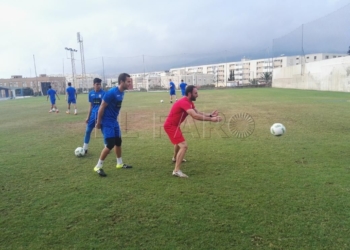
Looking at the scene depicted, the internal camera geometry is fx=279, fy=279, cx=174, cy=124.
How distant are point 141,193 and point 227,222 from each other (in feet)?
5.12

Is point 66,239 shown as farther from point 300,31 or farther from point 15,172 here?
point 300,31

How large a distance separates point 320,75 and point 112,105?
3835 centimetres

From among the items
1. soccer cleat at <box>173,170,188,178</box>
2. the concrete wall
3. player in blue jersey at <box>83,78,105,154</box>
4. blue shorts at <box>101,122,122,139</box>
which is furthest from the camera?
the concrete wall

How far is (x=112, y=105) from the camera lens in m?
5.61

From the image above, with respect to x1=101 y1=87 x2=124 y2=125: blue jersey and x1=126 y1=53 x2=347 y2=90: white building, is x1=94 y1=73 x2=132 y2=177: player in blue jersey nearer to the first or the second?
x1=101 y1=87 x2=124 y2=125: blue jersey

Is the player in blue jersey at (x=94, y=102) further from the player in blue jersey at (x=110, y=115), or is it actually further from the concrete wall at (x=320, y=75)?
the concrete wall at (x=320, y=75)

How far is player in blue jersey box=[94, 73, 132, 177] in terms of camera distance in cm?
543

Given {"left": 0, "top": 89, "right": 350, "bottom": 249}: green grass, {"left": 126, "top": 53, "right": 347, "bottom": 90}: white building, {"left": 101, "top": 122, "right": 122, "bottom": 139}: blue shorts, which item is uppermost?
{"left": 126, "top": 53, "right": 347, "bottom": 90}: white building

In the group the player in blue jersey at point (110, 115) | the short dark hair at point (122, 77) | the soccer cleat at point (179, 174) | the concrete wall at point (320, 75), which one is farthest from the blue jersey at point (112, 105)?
the concrete wall at point (320, 75)

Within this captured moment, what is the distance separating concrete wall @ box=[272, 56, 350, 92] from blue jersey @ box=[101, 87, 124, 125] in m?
33.2

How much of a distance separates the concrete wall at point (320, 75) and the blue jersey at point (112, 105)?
3324 centimetres

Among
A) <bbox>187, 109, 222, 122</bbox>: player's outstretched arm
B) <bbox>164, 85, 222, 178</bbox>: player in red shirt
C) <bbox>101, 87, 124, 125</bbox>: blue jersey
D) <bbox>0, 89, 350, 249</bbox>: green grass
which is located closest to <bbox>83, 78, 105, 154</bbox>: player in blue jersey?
<bbox>0, 89, 350, 249</bbox>: green grass

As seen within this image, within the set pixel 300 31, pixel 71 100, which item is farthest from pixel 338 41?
pixel 71 100

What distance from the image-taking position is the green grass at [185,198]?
10.8 ft
